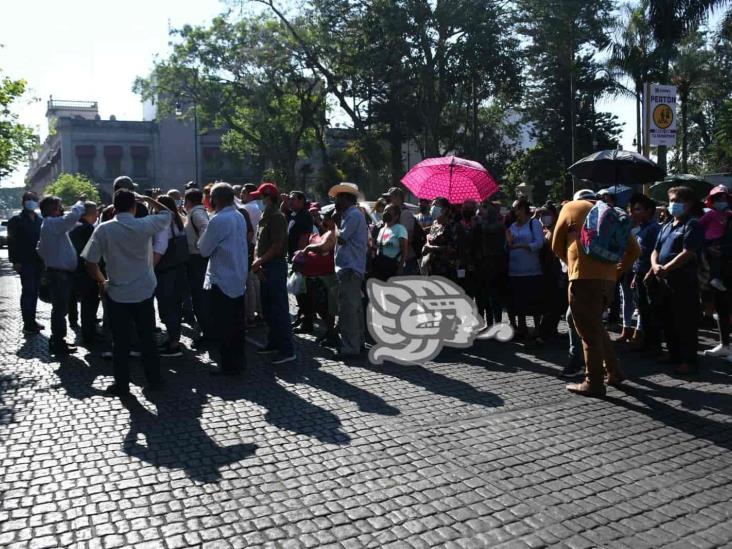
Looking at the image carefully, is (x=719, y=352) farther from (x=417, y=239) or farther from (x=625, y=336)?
(x=417, y=239)

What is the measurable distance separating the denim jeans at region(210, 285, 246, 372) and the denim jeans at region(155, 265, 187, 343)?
116cm

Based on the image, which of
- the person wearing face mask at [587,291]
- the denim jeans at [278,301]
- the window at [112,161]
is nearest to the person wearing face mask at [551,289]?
the person wearing face mask at [587,291]

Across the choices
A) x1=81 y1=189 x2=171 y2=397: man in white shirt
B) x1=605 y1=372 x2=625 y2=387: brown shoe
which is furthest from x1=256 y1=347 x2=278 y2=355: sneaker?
x1=605 y1=372 x2=625 y2=387: brown shoe

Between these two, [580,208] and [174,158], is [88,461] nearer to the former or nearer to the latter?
[580,208]

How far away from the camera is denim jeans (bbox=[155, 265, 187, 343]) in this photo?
8.01 m

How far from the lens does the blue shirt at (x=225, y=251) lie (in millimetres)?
6980

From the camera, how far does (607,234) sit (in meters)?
6.07

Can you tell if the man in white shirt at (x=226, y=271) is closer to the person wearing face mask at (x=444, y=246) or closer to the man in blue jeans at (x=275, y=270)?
the man in blue jeans at (x=275, y=270)

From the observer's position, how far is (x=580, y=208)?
636cm

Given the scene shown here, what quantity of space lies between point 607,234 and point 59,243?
6.24m

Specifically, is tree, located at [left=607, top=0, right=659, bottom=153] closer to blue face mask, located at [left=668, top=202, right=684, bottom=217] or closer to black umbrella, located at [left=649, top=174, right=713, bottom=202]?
black umbrella, located at [left=649, top=174, right=713, bottom=202]

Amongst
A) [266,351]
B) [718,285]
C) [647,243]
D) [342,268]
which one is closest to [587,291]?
[647,243]

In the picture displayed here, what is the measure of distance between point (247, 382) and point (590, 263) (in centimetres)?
337

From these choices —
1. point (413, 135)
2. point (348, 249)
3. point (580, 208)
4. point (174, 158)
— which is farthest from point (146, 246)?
point (174, 158)
